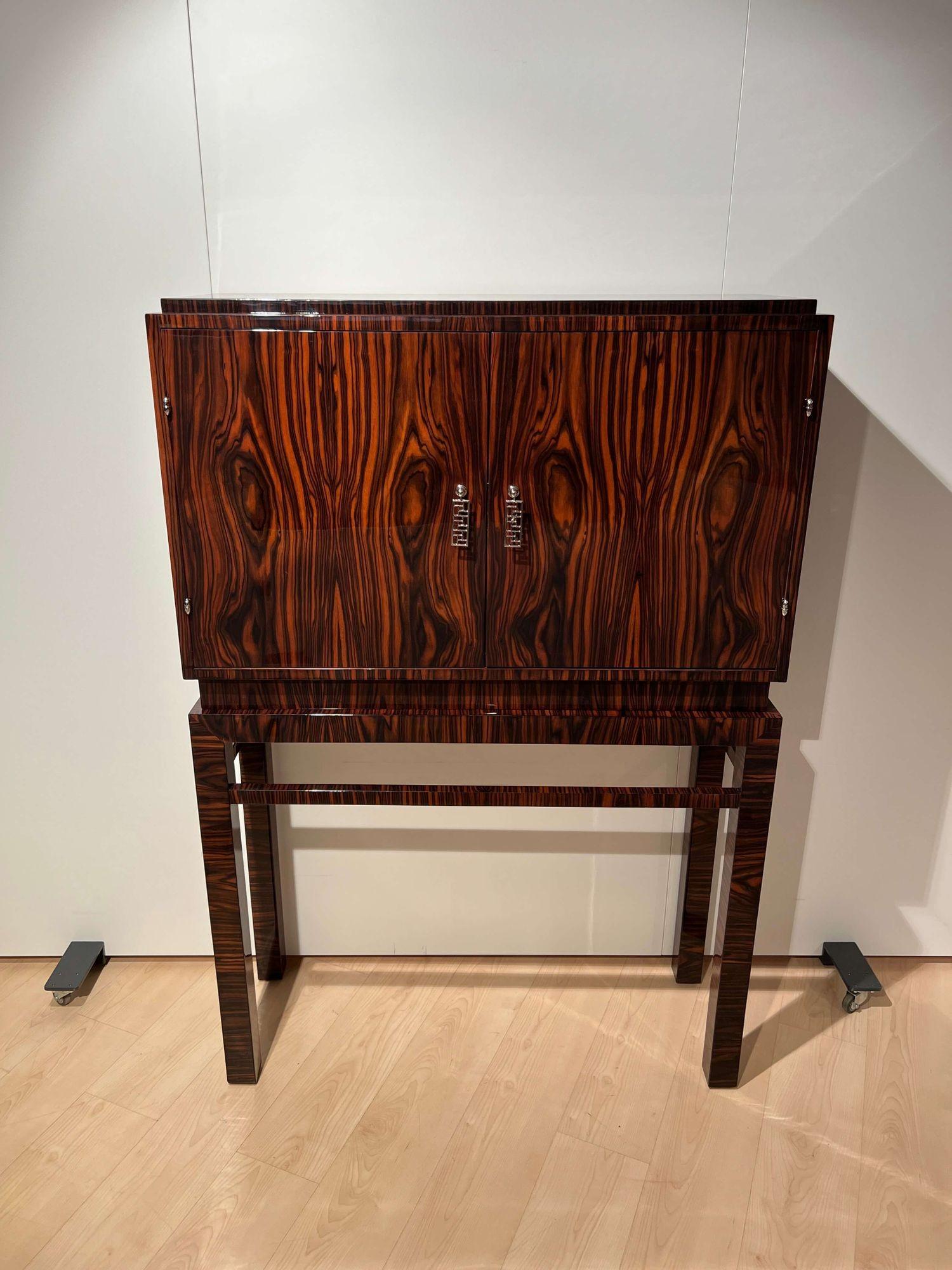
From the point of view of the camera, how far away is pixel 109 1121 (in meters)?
1.73

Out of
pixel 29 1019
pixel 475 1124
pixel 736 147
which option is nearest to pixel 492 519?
pixel 736 147

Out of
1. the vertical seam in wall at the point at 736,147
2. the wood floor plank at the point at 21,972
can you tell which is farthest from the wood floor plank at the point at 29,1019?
the vertical seam in wall at the point at 736,147

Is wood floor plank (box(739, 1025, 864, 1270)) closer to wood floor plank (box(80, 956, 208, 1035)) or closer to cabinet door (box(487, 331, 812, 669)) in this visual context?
cabinet door (box(487, 331, 812, 669))

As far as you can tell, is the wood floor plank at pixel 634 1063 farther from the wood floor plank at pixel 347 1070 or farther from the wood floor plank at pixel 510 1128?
the wood floor plank at pixel 347 1070

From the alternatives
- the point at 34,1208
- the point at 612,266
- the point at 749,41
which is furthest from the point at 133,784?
the point at 749,41

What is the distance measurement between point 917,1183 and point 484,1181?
82 cm

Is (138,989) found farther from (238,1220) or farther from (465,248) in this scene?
(465,248)

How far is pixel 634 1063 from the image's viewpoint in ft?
6.13

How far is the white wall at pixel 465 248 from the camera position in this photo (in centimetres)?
160

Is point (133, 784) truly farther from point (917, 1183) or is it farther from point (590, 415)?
point (917, 1183)

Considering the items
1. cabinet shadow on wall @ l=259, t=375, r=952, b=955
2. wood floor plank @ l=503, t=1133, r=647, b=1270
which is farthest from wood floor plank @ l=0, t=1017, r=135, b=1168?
wood floor plank @ l=503, t=1133, r=647, b=1270

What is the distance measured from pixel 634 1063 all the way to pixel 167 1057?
1.03 meters

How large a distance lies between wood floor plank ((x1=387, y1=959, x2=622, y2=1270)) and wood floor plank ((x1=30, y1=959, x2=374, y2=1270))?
15.7 inches

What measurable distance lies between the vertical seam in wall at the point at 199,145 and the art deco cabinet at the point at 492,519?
0.40 m
